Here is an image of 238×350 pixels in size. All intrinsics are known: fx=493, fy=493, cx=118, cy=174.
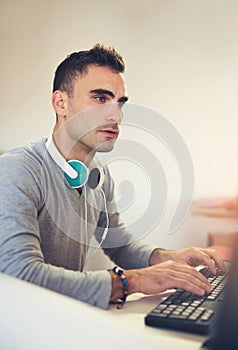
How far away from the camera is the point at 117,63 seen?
992mm

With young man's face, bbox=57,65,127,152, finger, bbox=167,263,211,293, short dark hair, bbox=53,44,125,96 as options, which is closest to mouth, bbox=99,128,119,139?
young man's face, bbox=57,65,127,152

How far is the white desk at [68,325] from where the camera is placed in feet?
1.81

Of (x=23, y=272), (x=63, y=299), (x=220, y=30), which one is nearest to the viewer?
(x=63, y=299)

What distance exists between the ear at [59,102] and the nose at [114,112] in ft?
0.38

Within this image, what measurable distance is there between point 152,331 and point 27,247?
0.90ft

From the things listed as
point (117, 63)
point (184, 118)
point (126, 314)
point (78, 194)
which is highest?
point (117, 63)

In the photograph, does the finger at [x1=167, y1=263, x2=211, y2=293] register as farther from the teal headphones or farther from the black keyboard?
the teal headphones

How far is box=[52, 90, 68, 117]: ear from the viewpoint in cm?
108

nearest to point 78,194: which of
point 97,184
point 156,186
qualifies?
point 97,184

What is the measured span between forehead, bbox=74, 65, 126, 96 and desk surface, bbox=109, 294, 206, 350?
0.43m

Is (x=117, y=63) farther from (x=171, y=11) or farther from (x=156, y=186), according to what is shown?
(x=156, y=186)

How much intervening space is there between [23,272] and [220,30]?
53 centimetres

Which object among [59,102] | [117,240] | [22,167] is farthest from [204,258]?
[59,102]

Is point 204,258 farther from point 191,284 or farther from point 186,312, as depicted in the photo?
point 186,312
